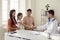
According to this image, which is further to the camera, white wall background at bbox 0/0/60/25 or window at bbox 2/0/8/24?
white wall background at bbox 0/0/60/25

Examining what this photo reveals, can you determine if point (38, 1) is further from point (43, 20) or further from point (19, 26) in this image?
point (19, 26)

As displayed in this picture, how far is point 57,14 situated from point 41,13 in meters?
0.69

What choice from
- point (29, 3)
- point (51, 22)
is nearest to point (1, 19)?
point (29, 3)

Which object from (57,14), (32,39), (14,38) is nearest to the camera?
(32,39)

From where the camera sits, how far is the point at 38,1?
230 inches

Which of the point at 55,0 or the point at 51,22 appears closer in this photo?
the point at 51,22

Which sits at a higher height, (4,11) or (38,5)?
(38,5)

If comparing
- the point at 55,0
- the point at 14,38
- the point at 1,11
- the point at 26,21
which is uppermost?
the point at 55,0

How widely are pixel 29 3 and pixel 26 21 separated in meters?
1.36

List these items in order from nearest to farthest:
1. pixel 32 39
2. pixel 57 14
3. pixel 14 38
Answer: pixel 32 39, pixel 14 38, pixel 57 14

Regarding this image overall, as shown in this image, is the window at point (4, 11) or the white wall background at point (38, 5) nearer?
the window at point (4, 11)

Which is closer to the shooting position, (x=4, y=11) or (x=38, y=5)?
(x=4, y=11)

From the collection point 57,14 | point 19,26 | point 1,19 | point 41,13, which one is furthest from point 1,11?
point 57,14

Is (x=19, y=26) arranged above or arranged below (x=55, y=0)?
below
